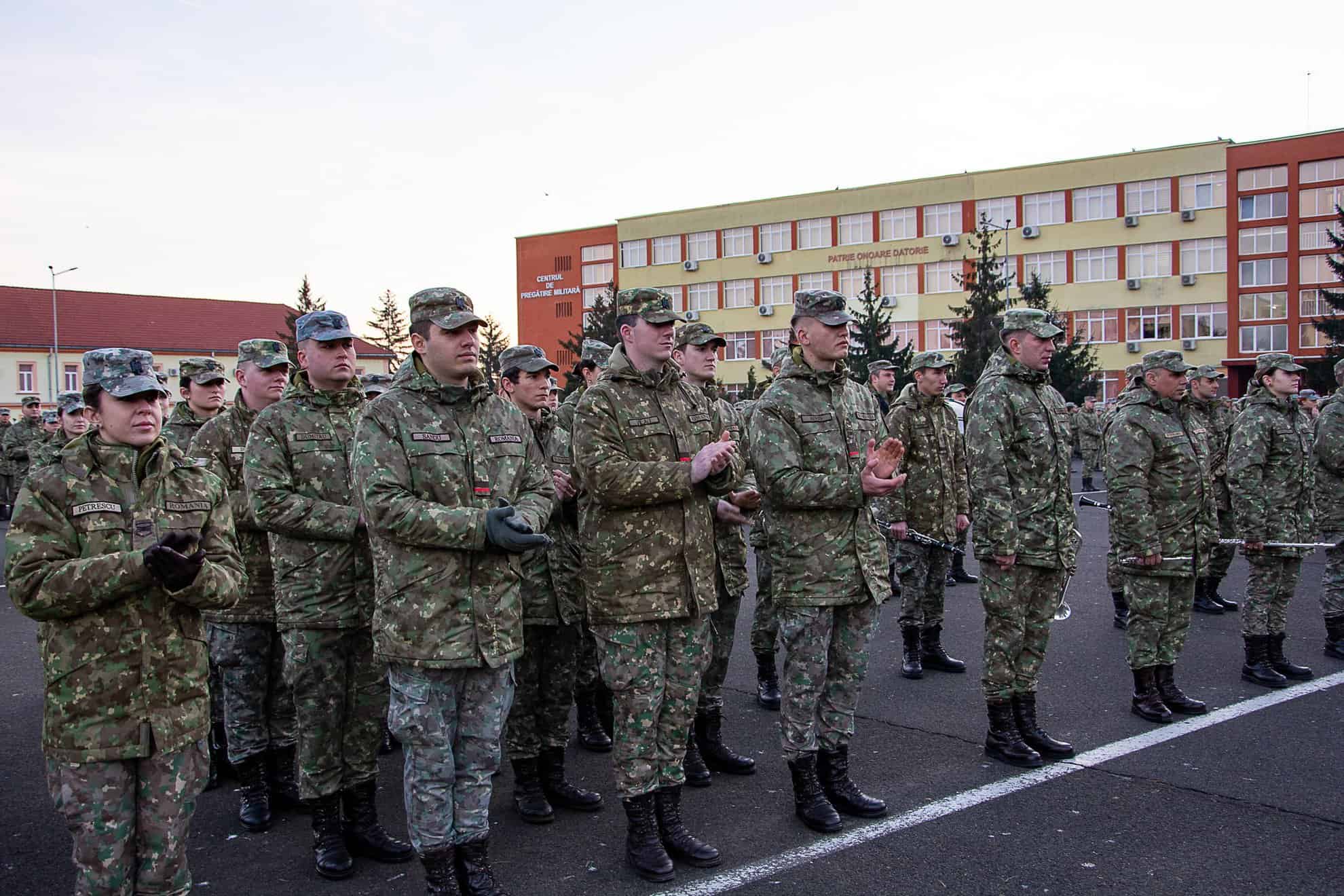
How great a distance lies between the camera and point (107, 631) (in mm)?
3613

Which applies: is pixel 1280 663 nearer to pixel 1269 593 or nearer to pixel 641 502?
pixel 1269 593

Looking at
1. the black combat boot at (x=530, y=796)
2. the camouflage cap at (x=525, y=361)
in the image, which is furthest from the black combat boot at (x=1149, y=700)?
the camouflage cap at (x=525, y=361)

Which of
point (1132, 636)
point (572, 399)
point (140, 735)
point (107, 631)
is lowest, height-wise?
point (1132, 636)

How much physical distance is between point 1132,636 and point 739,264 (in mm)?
61348

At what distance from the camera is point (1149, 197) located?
Answer: 181ft

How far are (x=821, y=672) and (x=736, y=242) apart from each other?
63.6 metres

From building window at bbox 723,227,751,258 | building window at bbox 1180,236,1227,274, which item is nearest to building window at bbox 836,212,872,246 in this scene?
building window at bbox 723,227,751,258

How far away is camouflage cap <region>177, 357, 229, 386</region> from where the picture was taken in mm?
6672

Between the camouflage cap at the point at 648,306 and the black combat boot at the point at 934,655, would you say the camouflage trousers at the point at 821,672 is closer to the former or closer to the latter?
the camouflage cap at the point at 648,306

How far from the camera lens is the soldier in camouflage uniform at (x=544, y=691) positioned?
17.9 ft

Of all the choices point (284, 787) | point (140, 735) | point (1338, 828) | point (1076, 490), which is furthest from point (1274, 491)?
point (1076, 490)

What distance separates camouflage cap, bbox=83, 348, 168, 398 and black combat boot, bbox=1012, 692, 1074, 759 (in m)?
4.85

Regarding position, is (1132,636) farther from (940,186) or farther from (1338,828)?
(940,186)

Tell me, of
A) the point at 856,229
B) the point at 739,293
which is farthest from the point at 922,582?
the point at 739,293
